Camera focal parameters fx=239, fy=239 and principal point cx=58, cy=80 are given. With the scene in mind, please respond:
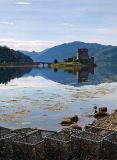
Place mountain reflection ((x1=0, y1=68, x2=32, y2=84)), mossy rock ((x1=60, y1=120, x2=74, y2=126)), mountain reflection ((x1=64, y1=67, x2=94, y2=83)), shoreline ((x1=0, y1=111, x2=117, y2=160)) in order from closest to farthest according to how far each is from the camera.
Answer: shoreline ((x1=0, y1=111, x2=117, y2=160)) → mossy rock ((x1=60, y1=120, x2=74, y2=126)) → mountain reflection ((x1=0, y1=68, x2=32, y2=84)) → mountain reflection ((x1=64, y1=67, x2=94, y2=83))

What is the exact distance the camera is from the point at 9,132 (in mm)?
17812

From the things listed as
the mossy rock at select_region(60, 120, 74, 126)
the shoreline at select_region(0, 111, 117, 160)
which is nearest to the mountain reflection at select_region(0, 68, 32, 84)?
the mossy rock at select_region(60, 120, 74, 126)

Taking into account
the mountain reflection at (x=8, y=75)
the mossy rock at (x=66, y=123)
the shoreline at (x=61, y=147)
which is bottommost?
the mossy rock at (x=66, y=123)

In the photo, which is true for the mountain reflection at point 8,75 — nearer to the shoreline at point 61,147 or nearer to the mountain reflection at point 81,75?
the mountain reflection at point 81,75

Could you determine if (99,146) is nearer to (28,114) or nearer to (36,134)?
(36,134)

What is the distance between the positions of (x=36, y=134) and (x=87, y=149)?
3.96 metres

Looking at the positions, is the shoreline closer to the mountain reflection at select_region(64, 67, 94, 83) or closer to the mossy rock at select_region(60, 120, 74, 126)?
the mossy rock at select_region(60, 120, 74, 126)

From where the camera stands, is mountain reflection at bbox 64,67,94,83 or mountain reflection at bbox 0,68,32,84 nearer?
mountain reflection at bbox 0,68,32,84

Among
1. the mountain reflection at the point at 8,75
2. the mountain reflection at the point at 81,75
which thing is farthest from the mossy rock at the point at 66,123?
the mountain reflection at the point at 81,75

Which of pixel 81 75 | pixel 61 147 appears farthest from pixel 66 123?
pixel 81 75

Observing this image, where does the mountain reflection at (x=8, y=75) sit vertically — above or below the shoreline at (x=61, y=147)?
above

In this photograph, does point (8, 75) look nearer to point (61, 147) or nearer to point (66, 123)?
point (66, 123)

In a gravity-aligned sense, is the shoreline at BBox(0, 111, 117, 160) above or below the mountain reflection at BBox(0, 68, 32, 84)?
below

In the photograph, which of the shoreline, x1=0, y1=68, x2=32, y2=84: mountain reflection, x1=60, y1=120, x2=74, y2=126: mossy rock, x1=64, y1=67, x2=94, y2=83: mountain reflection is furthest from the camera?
x1=64, y1=67, x2=94, y2=83: mountain reflection
